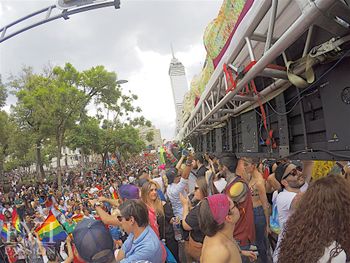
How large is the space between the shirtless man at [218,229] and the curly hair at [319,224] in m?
0.43

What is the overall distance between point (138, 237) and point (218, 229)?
749 mm

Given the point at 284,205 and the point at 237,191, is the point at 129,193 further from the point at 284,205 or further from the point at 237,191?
the point at 284,205

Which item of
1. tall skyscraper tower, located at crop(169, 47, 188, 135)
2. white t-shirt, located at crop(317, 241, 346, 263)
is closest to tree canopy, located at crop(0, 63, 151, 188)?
white t-shirt, located at crop(317, 241, 346, 263)

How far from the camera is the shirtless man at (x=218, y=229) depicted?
7.04 feet

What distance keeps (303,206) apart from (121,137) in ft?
109

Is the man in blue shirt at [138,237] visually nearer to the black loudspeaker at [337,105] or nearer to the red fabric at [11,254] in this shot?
the black loudspeaker at [337,105]

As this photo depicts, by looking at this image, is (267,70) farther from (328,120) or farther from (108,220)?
(108,220)

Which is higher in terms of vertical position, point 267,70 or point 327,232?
point 267,70

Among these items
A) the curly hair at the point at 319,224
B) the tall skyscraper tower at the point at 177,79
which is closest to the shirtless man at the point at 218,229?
the curly hair at the point at 319,224

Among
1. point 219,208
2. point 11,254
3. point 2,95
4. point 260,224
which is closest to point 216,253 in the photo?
point 219,208

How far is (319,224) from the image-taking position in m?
1.75

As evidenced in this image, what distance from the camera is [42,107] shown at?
21406 mm

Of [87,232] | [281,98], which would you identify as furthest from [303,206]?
[281,98]

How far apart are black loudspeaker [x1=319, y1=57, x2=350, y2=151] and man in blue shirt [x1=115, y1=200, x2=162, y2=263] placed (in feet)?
6.44
